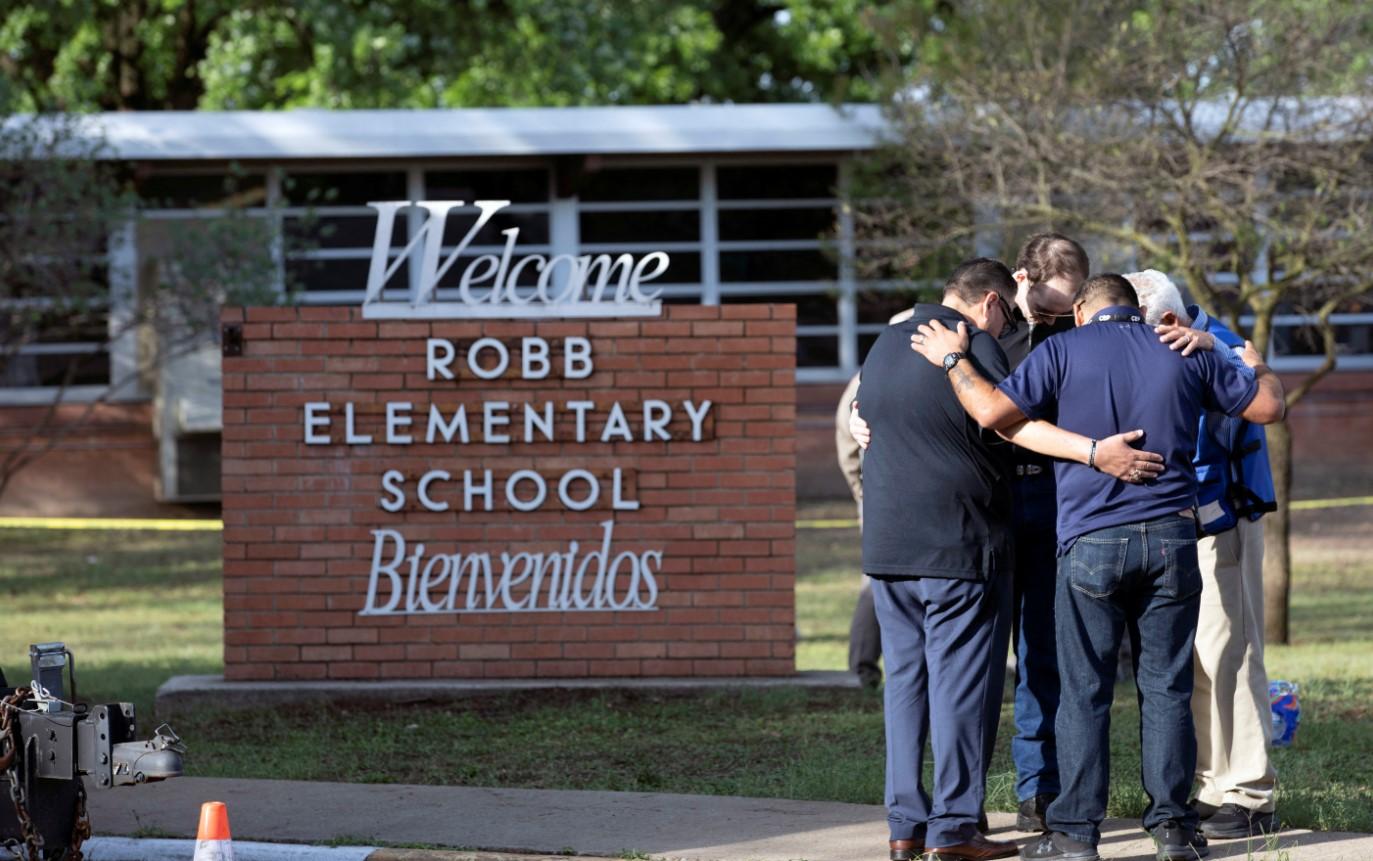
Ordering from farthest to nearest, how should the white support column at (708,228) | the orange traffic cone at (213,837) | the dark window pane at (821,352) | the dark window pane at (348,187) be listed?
the dark window pane at (821,352) < the white support column at (708,228) < the dark window pane at (348,187) < the orange traffic cone at (213,837)

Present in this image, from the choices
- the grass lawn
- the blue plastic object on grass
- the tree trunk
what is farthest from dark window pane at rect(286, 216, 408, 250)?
the blue plastic object on grass

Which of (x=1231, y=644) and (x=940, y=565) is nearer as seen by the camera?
(x=940, y=565)

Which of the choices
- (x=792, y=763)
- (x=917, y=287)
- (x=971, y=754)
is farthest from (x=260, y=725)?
(x=917, y=287)

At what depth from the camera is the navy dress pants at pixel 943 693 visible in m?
5.24

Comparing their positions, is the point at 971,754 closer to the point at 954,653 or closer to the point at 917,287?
the point at 954,653

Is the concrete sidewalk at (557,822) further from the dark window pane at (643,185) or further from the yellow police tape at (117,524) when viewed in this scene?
the dark window pane at (643,185)

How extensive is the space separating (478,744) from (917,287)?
8906 mm

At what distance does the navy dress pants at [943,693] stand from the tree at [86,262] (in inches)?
447

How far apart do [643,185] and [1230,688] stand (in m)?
15.3

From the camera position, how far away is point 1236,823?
5.63 metres

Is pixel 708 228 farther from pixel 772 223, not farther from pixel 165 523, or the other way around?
pixel 165 523

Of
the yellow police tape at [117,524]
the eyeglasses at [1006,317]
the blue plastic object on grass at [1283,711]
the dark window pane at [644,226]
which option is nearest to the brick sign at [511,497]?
the blue plastic object on grass at [1283,711]

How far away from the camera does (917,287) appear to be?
15617 mm

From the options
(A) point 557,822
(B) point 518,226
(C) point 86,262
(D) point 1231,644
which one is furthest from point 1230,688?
(B) point 518,226
